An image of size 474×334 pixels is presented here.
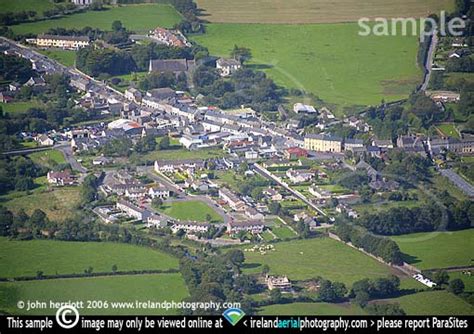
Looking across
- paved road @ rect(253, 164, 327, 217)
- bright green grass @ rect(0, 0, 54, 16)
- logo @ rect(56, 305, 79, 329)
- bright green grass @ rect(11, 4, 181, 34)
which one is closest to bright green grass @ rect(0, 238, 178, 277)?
logo @ rect(56, 305, 79, 329)

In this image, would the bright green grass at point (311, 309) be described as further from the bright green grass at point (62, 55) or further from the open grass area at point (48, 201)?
the bright green grass at point (62, 55)

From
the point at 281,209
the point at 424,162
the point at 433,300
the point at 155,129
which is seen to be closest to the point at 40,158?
the point at 155,129

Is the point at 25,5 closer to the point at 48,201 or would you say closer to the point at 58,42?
the point at 58,42

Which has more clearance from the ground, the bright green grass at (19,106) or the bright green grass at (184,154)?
the bright green grass at (19,106)

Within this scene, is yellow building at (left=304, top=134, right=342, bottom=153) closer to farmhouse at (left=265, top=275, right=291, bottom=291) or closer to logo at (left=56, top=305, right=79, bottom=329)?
farmhouse at (left=265, top=275, right=291, bottom=291)

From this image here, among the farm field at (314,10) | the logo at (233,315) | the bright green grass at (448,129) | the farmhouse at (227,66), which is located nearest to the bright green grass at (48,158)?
the farmhouse at (227,66)

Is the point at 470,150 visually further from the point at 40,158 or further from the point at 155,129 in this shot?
the point at 40,158

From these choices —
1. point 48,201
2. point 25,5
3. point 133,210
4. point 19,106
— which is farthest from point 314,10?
point 133,210
